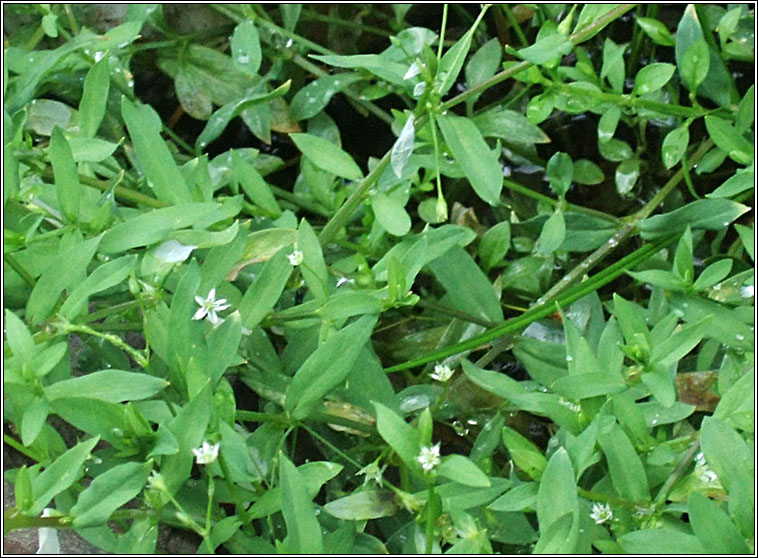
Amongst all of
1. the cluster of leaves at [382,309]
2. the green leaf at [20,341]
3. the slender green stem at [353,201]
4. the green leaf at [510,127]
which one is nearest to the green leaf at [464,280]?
the cluster of leaves at [382,309]

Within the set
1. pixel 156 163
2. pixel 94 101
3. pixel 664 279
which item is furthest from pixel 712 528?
pixel 94 101

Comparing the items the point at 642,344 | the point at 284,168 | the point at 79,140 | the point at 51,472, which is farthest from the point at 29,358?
the point at 284,168

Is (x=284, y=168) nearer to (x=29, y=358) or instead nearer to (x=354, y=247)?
(x=354, y=247)

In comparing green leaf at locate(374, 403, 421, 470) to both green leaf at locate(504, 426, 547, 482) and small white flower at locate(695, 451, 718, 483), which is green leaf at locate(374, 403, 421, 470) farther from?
small white flower at locate(695, 451, 718, 483)

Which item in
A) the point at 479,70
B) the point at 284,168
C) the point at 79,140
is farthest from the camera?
the point at 284,168

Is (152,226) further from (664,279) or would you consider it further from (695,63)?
(695,63)

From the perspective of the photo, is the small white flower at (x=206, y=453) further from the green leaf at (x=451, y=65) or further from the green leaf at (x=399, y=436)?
the green leaf at (x=451, y=65)
